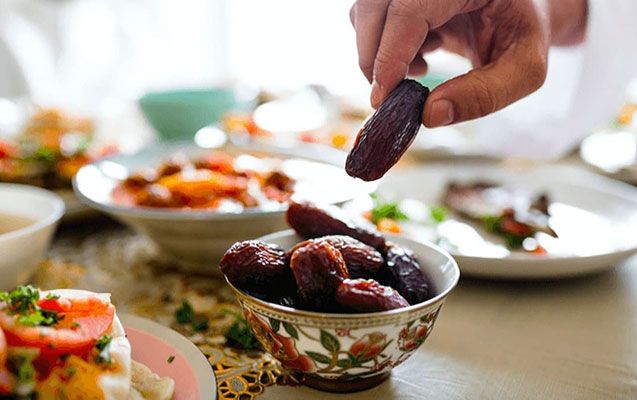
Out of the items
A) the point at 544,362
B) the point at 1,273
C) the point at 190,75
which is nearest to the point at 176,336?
the point at 1,273

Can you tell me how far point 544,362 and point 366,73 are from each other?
1.42ft

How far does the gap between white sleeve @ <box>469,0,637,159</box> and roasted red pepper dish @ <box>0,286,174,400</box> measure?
41.8 inches

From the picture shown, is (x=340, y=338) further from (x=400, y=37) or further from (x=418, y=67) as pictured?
(x=418, y=67)

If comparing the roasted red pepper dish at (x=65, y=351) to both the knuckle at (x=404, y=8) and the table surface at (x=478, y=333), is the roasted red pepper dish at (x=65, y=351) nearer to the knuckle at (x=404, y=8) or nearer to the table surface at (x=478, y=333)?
→ the table surface at (x=478, y=333)

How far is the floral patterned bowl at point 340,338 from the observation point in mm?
644

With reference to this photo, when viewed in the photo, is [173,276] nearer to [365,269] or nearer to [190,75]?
[365,269]

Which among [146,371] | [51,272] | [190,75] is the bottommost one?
[190,75]

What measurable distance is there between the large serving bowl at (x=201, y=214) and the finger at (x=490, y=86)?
0.27 meters

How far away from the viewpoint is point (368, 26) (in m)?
0.85

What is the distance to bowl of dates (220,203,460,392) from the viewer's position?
2.12 ft

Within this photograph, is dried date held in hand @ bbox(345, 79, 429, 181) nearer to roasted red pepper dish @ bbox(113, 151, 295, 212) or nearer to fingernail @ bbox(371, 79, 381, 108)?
fingernail @ bbox(371, 79, 381, 108)

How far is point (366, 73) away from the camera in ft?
3.01

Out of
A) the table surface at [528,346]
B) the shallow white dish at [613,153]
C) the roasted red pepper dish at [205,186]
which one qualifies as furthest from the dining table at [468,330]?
the shallow white dish at [613,153]

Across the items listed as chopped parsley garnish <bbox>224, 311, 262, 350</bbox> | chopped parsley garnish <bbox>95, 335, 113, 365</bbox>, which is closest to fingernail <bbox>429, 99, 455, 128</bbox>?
chopped parsley garnish <bbox>224, 311, 262, 350</bbox>
